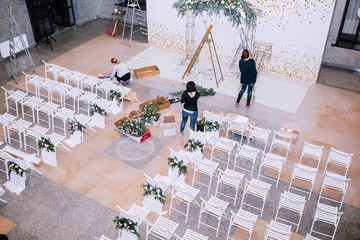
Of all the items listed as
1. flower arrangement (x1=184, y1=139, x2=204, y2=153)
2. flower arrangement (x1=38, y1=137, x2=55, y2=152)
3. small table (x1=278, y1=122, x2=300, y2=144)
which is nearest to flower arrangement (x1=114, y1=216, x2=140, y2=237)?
flower arrangement (x1=184, y1=139, x2=204, y2=153)

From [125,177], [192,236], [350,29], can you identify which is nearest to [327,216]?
[192,236]

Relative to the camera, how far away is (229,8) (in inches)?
394

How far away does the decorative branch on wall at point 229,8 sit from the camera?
9.88 metres

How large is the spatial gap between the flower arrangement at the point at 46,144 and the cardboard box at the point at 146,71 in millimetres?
4111

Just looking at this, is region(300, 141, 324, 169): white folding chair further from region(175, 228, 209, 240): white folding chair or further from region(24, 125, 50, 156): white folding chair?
region(24, 125, 50, 156): white folding chair

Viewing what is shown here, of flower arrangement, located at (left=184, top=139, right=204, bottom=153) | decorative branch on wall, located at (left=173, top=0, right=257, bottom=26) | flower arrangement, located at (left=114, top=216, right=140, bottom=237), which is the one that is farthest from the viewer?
decorative branch on wall, located at (left=173, top=0, right=257, bottom=26)

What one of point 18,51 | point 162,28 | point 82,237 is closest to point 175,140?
point 82,237

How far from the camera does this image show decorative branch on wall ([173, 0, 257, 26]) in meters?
9.88

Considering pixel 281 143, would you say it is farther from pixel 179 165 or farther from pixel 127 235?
pixel 127 235

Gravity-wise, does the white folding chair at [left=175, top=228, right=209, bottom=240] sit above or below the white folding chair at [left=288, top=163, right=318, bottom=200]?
below

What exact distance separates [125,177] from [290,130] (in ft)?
12.7

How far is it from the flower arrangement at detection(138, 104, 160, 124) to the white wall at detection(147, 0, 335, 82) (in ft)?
Result: 13.6

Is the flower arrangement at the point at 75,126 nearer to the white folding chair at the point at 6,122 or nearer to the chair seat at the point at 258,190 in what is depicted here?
the white folding chair at the point at 6,122

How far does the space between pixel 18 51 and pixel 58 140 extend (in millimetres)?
5903
